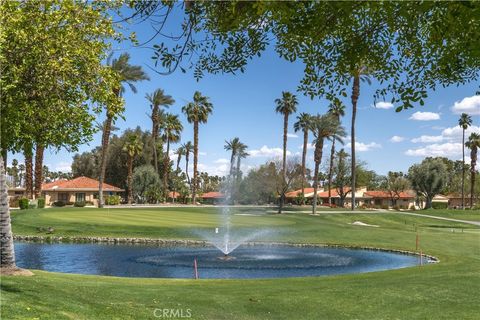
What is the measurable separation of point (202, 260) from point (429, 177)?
79485 mm

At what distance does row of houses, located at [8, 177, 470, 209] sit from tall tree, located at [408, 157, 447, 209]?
362 inches

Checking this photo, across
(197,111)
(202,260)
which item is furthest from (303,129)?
(202,260)

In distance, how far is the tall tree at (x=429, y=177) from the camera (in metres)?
96.9

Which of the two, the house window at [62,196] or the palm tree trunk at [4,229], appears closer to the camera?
the palm tree trunk at [4,229]

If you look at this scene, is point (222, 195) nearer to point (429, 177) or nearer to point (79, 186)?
point (79, 186)

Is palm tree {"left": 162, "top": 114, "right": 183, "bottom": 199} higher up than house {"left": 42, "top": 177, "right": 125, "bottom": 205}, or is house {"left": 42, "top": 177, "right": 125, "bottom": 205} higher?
palm tree {"left": 162, "top": 114, "right": 183, "bottom": 199}

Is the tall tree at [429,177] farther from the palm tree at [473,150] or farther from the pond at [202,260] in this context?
the pond at [202,260]

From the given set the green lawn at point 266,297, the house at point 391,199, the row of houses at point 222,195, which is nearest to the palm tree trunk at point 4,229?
the green lawn at point 266,297

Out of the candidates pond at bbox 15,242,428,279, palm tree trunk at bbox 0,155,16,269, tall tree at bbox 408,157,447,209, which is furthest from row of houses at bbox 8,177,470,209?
palm tree trunk at bbox 0,155,16,269

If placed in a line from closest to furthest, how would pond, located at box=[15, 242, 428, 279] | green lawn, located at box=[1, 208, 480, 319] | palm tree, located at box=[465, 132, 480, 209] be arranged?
green lawn, located at box=[1, 208, 480, 319], pond, located at box=[15, 242, 428, 279], palm tree, located at box=[465, 132, 480, 209]

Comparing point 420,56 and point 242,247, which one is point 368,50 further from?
point 242,247

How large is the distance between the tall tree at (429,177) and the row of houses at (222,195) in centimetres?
920

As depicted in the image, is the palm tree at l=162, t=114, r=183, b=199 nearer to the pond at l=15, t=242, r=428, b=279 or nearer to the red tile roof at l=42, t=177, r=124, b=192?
the red tile roof at l=42, t=177, r=124, b=192

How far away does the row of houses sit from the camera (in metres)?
94.1
